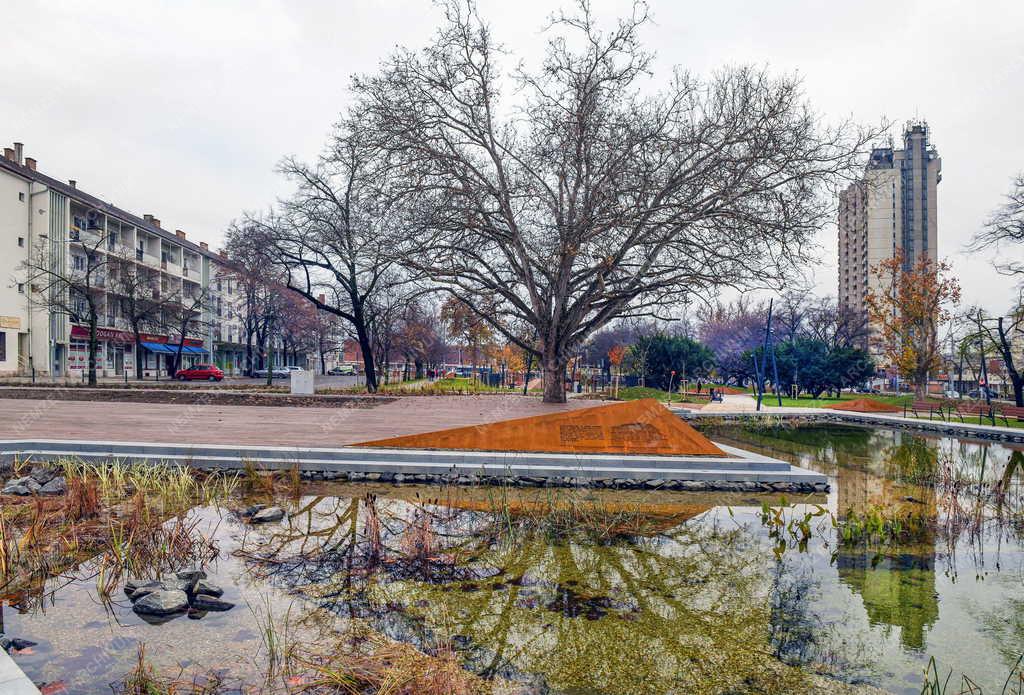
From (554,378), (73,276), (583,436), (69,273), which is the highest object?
(69,273)

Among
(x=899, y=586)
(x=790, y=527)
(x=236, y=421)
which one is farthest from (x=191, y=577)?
(x=236, y=421)

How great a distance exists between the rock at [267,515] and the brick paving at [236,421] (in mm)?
3553

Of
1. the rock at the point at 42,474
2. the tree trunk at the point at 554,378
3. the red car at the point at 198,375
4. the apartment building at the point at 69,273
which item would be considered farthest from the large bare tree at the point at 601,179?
the red car at the point at 198,375

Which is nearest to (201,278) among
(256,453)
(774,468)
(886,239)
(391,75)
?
(391,75)

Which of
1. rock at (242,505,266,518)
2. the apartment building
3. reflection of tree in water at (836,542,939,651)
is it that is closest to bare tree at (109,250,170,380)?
the apartment building

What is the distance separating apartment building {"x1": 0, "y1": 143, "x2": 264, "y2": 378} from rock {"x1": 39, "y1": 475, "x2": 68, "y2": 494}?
27105mm

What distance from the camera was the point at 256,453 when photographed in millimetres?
10477

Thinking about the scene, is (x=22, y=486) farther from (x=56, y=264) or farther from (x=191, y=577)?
(x=56, y=264)

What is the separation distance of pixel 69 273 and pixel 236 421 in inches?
1406

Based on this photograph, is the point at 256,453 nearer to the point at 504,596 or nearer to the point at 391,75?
the point at 504,596

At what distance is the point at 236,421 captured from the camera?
1511 cm

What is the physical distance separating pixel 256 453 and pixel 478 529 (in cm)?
503

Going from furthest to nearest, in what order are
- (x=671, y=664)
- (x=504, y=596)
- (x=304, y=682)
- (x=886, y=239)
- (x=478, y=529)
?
(x=886, y=239)
(x=478, y=529)
(x=504, y=596)
(x=671, y=664)
(x=304, y=682)

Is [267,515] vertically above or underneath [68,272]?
underneath
